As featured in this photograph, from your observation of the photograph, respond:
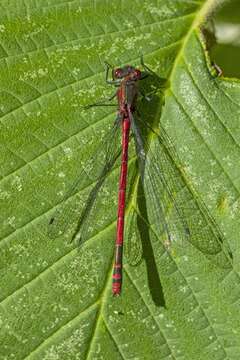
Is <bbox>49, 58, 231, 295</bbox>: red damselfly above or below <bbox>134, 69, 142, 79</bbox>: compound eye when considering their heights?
below

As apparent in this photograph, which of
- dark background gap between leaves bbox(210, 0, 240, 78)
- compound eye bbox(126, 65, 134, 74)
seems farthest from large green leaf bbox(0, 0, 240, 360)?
dark background gap between leaves bbox(210, 0, 240, 78)

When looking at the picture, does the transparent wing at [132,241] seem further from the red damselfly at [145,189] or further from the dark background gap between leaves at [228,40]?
the dark background gap between leaves at [228,40]

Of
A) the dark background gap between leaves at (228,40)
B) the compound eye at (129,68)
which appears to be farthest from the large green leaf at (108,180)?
the dark background gap between leaves at (228,40)

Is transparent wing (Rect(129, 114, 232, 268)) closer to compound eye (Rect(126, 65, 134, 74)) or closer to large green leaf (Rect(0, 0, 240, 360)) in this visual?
large green leaf (Rect(0, 0, 240, 360))

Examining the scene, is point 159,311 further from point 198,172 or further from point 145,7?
point 145,7

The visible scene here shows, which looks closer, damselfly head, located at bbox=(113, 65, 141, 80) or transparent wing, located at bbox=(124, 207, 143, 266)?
transparent wing, located at bbox=(124, 207, 143, 266)

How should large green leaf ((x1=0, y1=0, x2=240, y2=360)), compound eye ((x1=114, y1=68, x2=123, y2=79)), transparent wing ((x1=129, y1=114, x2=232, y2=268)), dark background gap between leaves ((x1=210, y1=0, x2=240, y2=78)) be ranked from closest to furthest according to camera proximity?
1. large green leaf ((x1=0, y1=0, x2=240, y2=360))
2. transparent wing ((x1=129, y1=114, x2=232, y2=268))
3. compound eye ((x1=114, y1=68, x2=123, y2=79))
4. dark background gap between leaves ((x1=210, y1=0, x2=240, y2=78))

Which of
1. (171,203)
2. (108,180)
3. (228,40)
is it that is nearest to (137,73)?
(108,180)

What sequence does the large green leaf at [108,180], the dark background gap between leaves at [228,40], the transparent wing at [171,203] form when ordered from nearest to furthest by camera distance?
1. the large green leaf at [108,180]
2. the transparent wing at [171,203]
3. the dark background gap between leaves at [228,40]

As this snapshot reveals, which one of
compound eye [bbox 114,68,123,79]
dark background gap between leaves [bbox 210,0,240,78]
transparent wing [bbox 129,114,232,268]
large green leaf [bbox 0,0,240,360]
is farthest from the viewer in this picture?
dark background gap between leaves [bbox 210,0,240,78]
